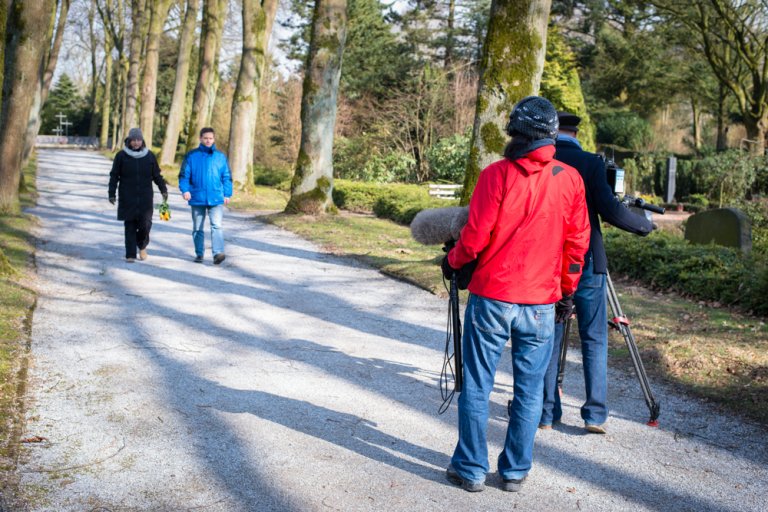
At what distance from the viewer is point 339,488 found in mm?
4246

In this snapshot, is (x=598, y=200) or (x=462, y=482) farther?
(x=598, y=200)

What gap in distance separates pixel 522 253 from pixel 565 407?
214cm

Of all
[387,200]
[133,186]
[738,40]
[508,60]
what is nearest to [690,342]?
[508,60]

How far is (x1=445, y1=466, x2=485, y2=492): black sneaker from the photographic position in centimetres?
424

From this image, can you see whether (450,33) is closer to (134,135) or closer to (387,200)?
(387,200)

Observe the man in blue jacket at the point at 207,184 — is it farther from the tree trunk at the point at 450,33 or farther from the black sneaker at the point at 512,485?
the tree trunk at the point at 450,33

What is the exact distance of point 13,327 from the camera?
7258 mm

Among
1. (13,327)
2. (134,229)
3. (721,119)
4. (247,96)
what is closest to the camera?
(13,327)

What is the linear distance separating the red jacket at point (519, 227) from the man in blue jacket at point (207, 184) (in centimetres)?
806

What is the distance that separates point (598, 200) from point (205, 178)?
7.85 m

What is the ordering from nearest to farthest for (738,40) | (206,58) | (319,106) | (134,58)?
(319,106), (738,40), (206,58), (134,58)

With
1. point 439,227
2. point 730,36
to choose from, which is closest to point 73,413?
point 439,227

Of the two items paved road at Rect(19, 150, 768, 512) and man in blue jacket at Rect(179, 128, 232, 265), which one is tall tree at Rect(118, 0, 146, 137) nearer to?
man in blue jacket at Rect(179, 128, 232, 265)

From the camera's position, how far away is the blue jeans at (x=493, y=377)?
4195 millimetres
